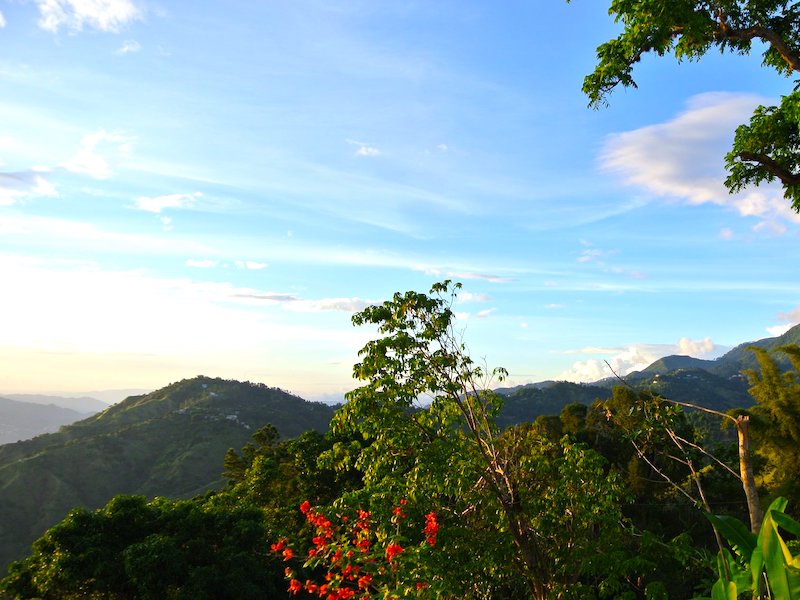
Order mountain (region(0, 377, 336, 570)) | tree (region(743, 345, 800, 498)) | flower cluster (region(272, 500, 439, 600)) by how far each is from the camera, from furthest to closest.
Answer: mountain (region(0, 377, 336, 570)) → tree (region(743, 345, 800, 498)) → flower cluster (region(272, 500, 439, 600))

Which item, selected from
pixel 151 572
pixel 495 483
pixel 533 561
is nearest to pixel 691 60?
pixel 495 483

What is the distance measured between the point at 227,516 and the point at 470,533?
14.2 m

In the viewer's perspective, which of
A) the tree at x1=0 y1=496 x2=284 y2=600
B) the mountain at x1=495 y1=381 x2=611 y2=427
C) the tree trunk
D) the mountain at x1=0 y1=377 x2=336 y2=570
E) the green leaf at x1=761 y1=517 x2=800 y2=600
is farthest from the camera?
the mountain at x1=495 y1=381 x2=611 y2=427

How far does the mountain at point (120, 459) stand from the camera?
83.9 m

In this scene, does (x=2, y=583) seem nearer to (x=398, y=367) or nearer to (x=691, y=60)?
(x=398, y=367)

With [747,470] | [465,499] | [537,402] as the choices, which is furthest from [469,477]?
[537,402]

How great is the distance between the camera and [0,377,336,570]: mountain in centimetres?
8388

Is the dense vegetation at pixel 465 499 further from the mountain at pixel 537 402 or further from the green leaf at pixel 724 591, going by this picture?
the mountain at pixel 537 402

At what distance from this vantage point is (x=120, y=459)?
105m

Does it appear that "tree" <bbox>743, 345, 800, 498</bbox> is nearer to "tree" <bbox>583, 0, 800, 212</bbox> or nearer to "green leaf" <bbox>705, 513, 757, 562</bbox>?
"tree" <bbox>583, 0, 800, 212</bbox>

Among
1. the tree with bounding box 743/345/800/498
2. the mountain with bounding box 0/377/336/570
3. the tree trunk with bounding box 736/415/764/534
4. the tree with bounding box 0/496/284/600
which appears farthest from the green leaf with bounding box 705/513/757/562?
the mountain with bounding box 0/377/336/570

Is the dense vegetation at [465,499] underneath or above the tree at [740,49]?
underneath

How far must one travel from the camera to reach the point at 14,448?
112 meters

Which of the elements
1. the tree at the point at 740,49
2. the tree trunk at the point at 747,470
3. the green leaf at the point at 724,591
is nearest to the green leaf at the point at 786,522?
the green leaf at the point at 724,591
